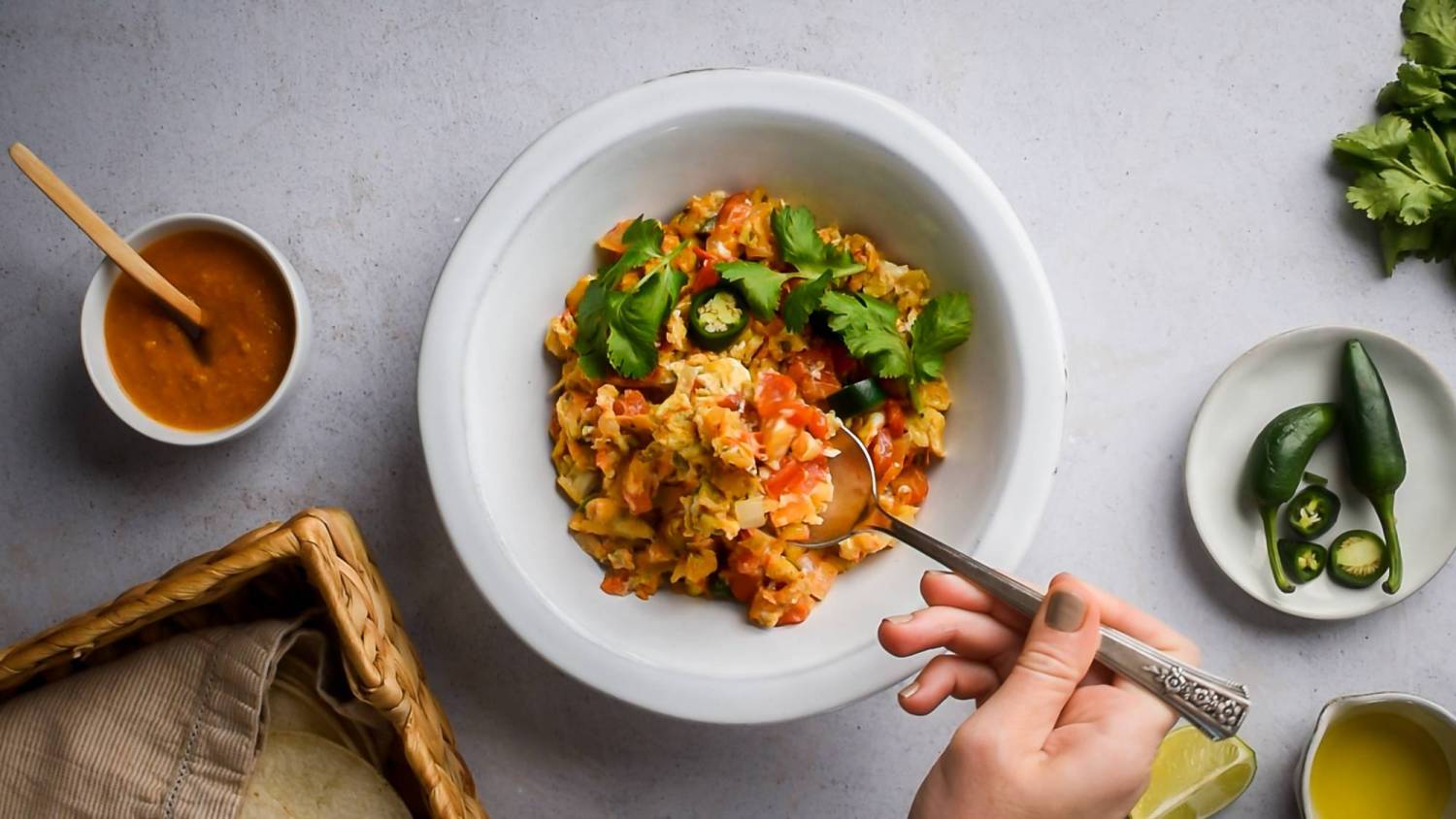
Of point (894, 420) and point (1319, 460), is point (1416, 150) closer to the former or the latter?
point (1319, 460)

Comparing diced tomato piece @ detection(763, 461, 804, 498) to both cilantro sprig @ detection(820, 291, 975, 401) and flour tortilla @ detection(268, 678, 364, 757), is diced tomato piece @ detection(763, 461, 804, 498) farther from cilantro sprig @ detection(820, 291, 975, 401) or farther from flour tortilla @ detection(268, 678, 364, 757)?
flour tortilla @ detection(268, 678, 364, 757)

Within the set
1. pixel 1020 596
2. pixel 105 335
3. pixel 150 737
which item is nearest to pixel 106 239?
pixel 105 335

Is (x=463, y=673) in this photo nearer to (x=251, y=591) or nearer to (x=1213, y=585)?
(x=251, y=591)

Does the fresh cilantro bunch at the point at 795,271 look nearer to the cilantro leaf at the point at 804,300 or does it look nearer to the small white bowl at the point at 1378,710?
the cilantro leaf at the point at 804,300

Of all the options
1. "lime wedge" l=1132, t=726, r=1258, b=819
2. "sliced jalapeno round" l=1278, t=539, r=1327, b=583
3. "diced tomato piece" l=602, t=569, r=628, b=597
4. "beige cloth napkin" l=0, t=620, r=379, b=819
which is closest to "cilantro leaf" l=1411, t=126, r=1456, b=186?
"sliced jalapeno round" l=1278, t=539, r=1327, b=583

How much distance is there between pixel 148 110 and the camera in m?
2.01

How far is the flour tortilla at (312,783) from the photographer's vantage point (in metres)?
1.69

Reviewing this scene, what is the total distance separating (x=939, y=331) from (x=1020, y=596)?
0.42m

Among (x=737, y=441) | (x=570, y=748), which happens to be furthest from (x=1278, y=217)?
(x=570, y=748)

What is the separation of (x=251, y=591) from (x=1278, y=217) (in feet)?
6.10

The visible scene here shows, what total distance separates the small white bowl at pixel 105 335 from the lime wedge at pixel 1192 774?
1556 millimetres

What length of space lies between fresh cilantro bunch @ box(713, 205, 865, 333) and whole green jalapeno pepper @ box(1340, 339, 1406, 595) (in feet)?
2.92

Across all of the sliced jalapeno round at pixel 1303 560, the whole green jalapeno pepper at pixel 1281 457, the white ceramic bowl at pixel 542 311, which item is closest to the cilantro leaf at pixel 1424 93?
the whole green jalapeno pepper at pixel 1281 457

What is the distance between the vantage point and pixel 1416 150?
6.22 feet
